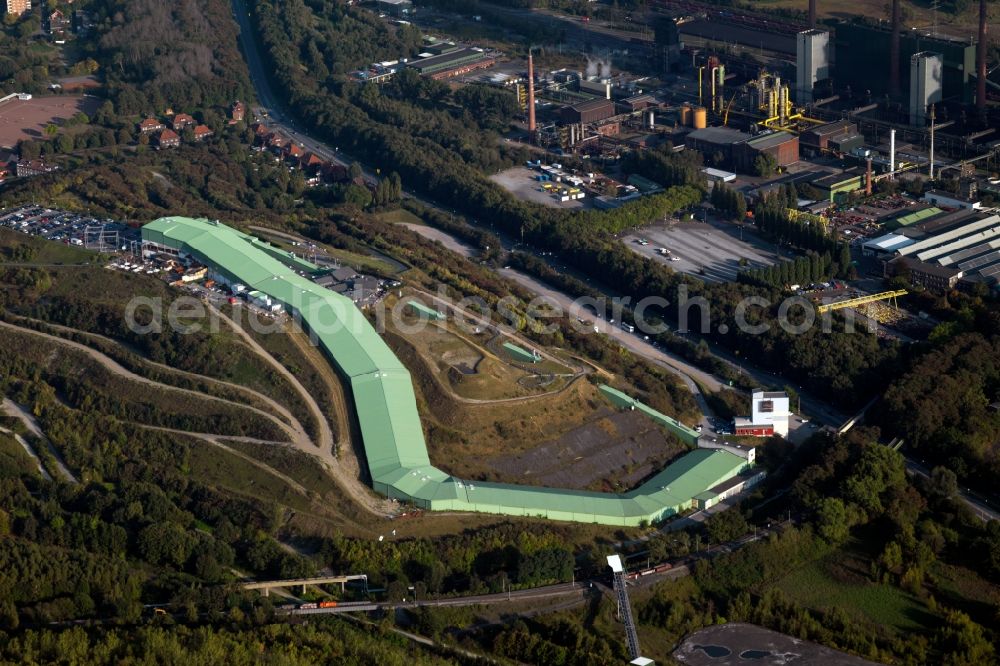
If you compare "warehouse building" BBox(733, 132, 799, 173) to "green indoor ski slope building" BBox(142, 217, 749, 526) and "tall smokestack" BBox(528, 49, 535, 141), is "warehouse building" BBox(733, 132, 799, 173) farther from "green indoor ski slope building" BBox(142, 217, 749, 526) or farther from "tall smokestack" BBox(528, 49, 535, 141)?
"green indoor ski slope building" BBox(142, 217, 749, 526)

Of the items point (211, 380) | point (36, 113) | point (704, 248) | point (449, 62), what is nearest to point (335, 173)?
point (36, 113)

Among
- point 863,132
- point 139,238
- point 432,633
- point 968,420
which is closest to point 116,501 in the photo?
point 432,633

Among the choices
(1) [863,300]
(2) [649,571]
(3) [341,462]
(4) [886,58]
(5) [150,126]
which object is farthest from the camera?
(5) [150,126]

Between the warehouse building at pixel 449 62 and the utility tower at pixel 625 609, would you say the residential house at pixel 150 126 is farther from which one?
the utility tower at pixel 625 609

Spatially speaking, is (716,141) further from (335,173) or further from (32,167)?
(32,167)

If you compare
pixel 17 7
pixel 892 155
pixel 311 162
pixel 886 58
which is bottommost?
pixel 892 155

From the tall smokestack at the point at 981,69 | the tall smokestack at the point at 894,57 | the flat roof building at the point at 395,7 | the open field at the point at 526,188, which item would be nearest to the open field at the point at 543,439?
the open field at the point at 526,188
